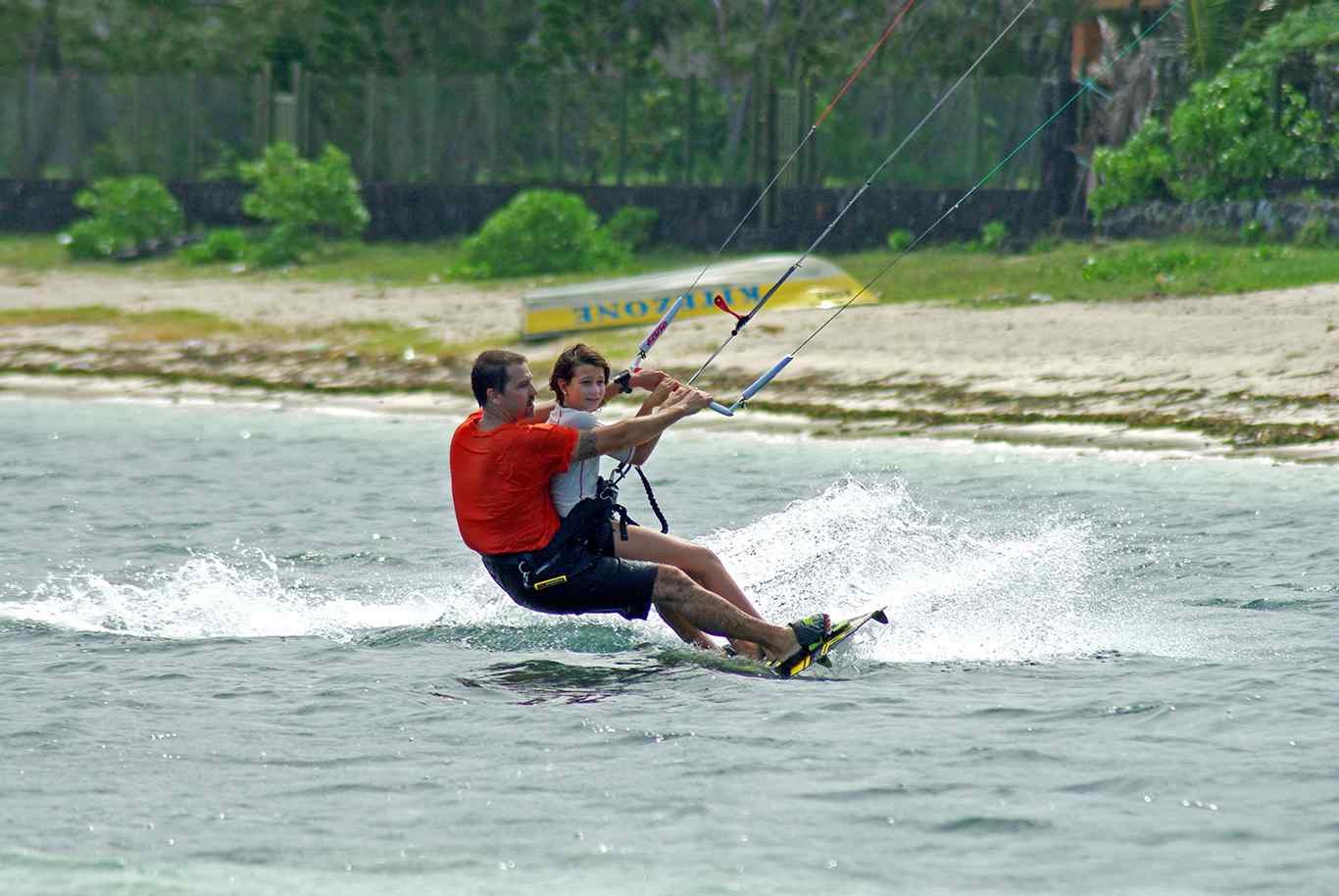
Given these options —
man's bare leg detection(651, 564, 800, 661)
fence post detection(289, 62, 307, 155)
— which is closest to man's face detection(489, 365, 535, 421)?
man's bare leg detection(651, 564, 800, 661)

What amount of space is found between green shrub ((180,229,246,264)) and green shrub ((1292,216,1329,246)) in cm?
1355

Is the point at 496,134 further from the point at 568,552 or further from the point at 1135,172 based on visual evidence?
the point at 568,552

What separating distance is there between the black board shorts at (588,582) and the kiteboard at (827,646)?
0.67m

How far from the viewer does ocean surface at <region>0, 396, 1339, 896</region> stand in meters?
6.44

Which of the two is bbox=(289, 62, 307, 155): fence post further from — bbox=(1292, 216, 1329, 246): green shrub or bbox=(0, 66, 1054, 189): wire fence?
bbox=(1292, 216, 1329, 246): green shrub

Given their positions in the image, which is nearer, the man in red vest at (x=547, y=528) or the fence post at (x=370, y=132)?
the man in red vest at (x=547, y=528)

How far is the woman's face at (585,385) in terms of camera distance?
867 cm

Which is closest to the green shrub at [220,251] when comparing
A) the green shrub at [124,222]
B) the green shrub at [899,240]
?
the green shrub at [124,222]

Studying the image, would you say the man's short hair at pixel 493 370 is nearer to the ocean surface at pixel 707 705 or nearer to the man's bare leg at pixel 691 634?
the ocean surface at pixel 707 705

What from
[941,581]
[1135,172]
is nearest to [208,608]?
[941,581]

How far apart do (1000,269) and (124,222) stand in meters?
12.6

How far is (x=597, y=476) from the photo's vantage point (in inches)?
350

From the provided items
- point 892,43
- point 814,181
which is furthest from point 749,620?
point 892,43

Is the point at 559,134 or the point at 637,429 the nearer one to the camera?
the point at 637,429
